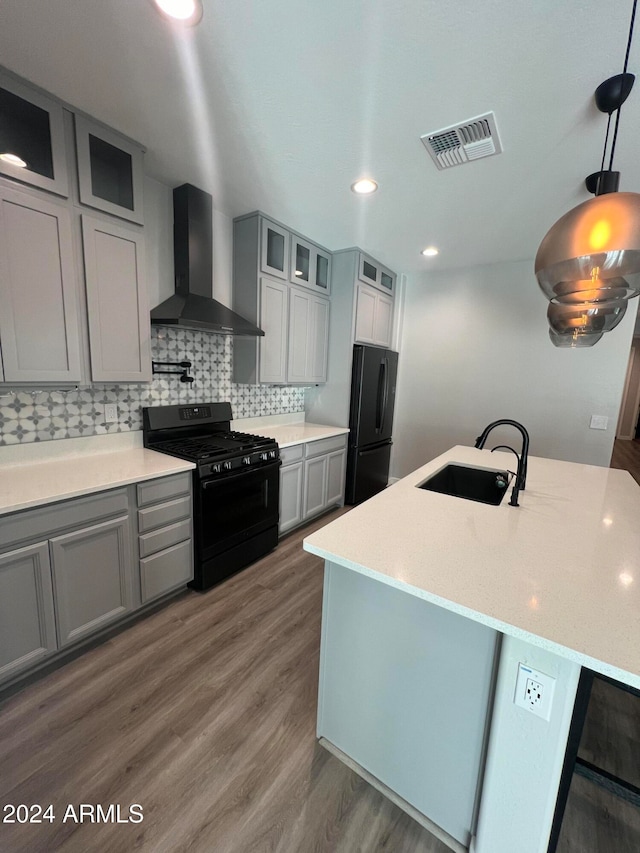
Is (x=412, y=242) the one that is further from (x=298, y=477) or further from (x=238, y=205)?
(x=298, y=477)

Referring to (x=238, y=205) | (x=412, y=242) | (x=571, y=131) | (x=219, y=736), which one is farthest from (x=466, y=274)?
(x=219, y=736)

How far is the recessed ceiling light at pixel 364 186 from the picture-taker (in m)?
2.23

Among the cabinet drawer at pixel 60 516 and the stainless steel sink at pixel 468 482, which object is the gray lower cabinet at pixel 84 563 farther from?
the stainless steel sink at pixel 468 482

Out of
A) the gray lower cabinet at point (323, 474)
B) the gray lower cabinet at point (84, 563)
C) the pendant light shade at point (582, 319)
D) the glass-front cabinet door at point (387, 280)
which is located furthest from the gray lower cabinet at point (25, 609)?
the glass-front cabinet door at point (387, 280)

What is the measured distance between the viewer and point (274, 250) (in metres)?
3.01

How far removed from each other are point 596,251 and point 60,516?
226 centimetres

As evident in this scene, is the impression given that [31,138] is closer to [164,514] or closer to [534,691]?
[164,514]

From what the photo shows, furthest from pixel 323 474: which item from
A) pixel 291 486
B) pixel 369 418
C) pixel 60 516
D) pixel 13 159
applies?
pixel 13 159

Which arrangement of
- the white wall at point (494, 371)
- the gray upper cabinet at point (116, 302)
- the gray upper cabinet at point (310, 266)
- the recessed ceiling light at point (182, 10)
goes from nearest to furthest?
the recessed ceiling light at point (182, 10)
the gray upper cabinet at point (116, 302)
the gray upper cabinet at point (310, 266)
the white wall at point (494, 371)

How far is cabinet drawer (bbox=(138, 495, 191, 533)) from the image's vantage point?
1978 millimetres

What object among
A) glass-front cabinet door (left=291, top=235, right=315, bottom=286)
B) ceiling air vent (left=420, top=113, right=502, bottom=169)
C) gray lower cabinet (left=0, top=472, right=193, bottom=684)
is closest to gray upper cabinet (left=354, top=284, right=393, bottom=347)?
glass-front cabinet door (left=291, top=235, right=315, bottom=286)

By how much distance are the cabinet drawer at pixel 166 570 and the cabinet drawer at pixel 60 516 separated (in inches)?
15.8

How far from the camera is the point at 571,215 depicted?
1.06 m

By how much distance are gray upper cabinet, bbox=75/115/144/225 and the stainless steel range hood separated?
46 centimetres
